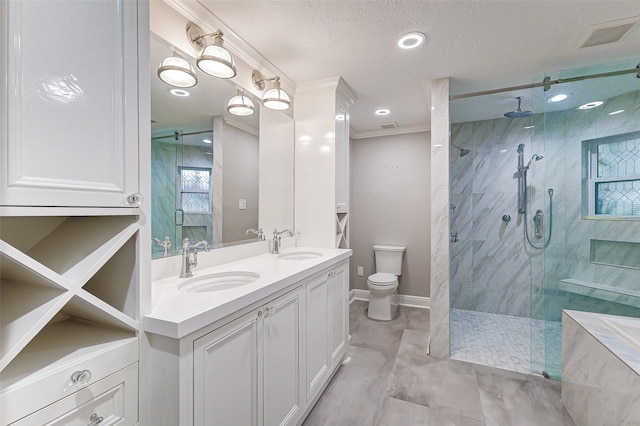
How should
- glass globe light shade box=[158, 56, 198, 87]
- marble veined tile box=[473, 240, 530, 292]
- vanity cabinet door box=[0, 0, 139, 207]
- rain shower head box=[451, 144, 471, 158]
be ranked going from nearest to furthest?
vanity cabinet door box=[0, 0, 139, 207] → glass globe light shade box=[158, 56, 198, 87] → marble veined tile box=[473, 240, 530, 292] → rain shower head box=[451, 144, 471, 158]

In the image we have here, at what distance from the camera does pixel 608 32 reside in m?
1.79

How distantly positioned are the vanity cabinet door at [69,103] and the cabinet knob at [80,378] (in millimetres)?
461

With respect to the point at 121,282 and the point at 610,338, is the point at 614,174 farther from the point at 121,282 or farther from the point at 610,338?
the point at 121,282

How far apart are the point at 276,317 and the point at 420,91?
2.44m

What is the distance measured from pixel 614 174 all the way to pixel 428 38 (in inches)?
75.3

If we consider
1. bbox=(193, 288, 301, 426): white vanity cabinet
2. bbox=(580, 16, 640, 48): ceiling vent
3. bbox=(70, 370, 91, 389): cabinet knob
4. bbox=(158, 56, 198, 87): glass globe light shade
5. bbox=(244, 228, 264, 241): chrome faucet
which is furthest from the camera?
bbox=(244, 228, 264, 241): chrome faucet

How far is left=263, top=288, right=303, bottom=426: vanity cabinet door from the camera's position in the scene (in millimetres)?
1312

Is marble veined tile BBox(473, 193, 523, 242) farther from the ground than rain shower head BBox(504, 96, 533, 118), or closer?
closer

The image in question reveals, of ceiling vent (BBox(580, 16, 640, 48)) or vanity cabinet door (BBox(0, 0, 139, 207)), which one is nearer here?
vanity cabinet door (BBox(0, 0, 139, 207))

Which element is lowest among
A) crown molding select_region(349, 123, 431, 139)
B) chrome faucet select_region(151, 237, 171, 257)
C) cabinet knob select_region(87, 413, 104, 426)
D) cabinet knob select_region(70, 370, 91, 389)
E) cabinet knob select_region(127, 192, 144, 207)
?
cabinet knob select_region(87, 413, 104, 426)

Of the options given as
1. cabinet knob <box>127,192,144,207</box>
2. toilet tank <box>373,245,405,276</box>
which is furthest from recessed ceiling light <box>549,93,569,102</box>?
cabinet knob <box>127,192,144,207</box>

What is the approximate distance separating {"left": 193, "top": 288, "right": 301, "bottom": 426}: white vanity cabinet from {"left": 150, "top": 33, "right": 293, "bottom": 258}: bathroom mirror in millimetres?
647

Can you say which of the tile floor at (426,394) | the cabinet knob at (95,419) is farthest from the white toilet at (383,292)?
the cabinet knob at (95,419)

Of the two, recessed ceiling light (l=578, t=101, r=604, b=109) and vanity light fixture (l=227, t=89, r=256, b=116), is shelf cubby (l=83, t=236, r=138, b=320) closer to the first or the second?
vanity light fixture (l=227, t=89, r=256, b=116)
